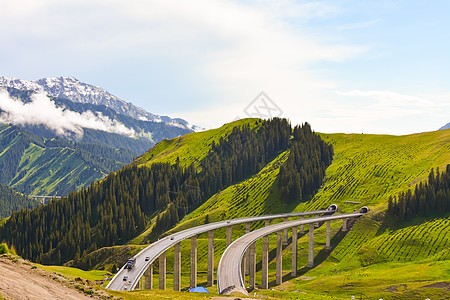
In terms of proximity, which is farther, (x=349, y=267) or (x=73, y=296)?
(x=349, y=267)

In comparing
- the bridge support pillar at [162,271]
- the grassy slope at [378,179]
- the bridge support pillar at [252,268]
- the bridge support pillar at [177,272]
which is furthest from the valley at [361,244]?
the bridge support pillar at [162,271]

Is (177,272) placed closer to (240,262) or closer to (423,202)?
(240,262)

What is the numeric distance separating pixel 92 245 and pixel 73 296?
172 m

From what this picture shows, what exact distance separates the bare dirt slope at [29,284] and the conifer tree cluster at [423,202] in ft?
437

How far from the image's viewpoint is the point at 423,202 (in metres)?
138

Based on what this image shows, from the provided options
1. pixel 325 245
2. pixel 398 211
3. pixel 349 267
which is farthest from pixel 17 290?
pixel 398 211

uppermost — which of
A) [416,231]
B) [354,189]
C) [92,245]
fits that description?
[354,189]

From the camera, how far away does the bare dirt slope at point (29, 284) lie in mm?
30228

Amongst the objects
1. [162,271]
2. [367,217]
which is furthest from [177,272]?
[367,217]

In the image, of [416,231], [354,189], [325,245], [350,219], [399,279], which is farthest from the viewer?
[354,189]

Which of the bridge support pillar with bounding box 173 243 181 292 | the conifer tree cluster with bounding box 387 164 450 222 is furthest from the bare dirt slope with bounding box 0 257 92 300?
the conifer tree cluster with bounding box 387 164 450 222

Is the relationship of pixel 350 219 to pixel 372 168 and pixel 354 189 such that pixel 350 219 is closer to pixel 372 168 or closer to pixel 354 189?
pixel 354 189

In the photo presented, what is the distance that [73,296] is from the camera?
117 feet

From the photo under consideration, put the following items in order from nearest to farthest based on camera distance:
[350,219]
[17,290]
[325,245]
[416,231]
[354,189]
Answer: [17,290] → [416,231] → [325,245] → [350,219] → [354,189]
